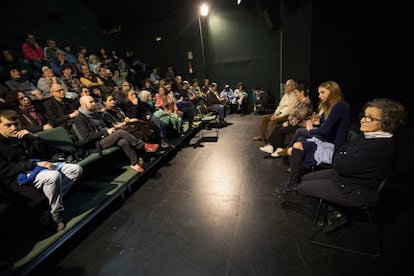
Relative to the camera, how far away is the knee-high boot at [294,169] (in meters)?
2.14

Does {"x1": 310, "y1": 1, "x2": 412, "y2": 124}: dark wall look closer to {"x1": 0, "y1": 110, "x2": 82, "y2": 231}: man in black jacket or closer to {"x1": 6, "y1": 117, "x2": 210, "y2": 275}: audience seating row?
{"x1": 6, "y1": 117, "x2": 210, "y2": 275}: audience seating row

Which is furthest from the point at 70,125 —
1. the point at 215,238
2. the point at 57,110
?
the point at 215,238

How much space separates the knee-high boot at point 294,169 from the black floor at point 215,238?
163 mm

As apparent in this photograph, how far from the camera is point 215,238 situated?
173 centimetres

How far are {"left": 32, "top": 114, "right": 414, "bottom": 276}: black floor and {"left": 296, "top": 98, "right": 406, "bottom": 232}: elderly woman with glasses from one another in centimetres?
42

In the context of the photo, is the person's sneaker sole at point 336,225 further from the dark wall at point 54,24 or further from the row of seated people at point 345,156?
the dark wall at point 54,24

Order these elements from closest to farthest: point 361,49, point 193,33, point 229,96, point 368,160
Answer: point 368,160
point 361,49
point 229,96
point 193,33

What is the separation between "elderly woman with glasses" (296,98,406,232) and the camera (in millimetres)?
1335

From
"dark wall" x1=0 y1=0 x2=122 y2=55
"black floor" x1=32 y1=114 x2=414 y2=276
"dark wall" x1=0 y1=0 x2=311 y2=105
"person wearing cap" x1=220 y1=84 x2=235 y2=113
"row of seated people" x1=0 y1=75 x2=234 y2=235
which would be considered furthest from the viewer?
"person wearing cap" x1=220 y1=84 x2=235 y2=113

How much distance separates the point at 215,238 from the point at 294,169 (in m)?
1.11

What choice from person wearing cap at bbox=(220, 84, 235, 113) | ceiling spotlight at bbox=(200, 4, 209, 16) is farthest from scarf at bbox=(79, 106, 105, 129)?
ceiling spotlight at bbox=(200, 4, 209, 16)

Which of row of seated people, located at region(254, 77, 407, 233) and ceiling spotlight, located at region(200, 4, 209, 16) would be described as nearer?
row of seated people, located at region(254, 77, 407, 233)

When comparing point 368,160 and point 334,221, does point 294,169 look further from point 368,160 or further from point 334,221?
point 368,160

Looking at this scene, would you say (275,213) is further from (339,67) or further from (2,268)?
(339,67)
